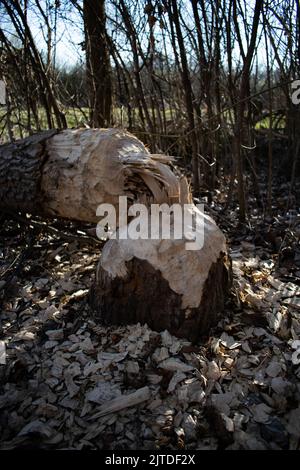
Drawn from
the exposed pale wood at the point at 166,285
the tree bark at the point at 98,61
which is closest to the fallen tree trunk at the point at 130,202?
the exposed pale wood at the point at 166,285

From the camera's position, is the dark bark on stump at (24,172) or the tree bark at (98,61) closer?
the dark bark on stump at (24,172)

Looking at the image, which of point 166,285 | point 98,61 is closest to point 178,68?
point 98,61

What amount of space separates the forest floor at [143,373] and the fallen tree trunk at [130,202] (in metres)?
0.10

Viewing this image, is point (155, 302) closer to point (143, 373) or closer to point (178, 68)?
point (143, 373)

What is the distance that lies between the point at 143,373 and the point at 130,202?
90 centimetres

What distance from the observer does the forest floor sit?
117 cm

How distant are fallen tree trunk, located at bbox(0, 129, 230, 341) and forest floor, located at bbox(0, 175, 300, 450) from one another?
0.10 metres

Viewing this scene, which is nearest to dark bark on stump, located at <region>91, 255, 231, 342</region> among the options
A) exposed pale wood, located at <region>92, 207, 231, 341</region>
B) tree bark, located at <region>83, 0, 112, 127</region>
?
exposed pale wood, located at <region>92, 207, 231, 341</region>

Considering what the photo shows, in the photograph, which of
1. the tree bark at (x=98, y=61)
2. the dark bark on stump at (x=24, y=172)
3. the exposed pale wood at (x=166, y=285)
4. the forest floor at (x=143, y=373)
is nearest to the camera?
the forest floor at (x=143, y=373)

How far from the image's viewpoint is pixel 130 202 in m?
1.92

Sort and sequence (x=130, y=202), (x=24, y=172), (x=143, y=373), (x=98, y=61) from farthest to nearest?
1. (x=98, y=61)
2. (x=24, y=172)
3. (x=130, y=202)
4. (x=143, y=373)

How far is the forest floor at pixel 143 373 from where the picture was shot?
1.17 metres

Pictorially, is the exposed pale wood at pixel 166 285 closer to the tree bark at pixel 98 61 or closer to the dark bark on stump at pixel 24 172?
the dark bark on stump at pixel 24 172

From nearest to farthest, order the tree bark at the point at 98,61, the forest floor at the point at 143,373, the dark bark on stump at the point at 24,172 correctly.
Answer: the forest floor at the point at 143,373 < the dark bark on stump at the point at 24,172 < the tree bark at the point at 98,61
